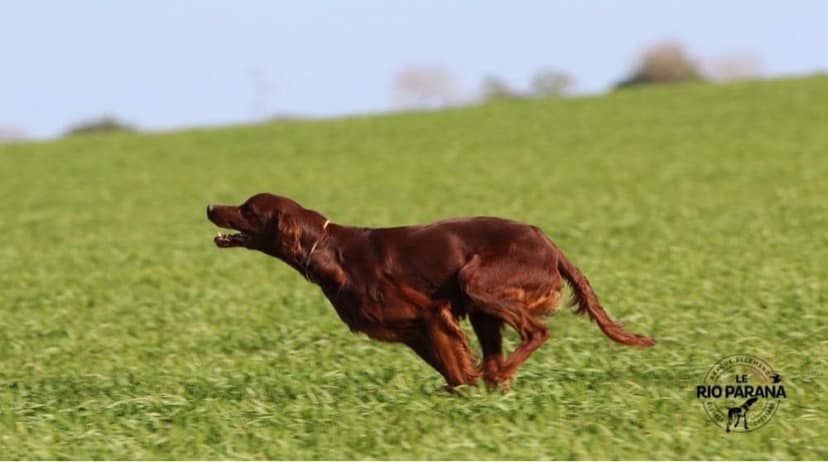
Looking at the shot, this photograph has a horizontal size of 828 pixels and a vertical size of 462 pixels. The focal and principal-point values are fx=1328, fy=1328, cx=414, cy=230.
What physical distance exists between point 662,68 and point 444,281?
180ft

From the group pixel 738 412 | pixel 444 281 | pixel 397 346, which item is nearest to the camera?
pixel 738 412

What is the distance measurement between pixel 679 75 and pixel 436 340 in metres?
55.1

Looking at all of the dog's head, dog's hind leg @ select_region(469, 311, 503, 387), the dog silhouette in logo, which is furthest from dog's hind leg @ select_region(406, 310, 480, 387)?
the dog silhouette in logo

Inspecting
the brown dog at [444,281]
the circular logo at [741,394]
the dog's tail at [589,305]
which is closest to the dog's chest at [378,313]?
the brown dog at [444,281]

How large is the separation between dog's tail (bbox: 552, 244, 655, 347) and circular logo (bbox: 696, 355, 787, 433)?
46cm

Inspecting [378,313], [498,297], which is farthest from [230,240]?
[498,297]

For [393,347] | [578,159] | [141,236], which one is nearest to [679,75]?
[578,159]

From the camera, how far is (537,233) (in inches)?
291

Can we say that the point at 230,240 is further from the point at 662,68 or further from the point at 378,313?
the point at 662,68

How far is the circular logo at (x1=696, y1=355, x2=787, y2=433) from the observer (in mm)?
6855

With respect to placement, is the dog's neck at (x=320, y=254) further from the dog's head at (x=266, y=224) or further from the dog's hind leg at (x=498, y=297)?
the dog's hind leg at (x=498, y=297)

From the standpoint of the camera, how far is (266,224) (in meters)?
7.57

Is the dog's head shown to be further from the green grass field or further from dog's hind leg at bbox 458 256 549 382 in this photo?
dog's hind leg at bbox 458 256 549 382

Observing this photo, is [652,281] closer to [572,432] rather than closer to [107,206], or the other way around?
[572,432]
